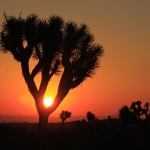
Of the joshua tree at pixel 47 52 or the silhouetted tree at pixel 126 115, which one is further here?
the silhouetted tree at pixel 126 115

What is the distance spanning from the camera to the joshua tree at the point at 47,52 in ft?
62.8

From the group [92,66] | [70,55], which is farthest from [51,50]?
[92,66]

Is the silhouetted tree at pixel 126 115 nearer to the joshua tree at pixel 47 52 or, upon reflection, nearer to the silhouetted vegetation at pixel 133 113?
the silhouetted vegetation at pixel 133 113

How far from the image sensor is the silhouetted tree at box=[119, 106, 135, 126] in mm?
38728

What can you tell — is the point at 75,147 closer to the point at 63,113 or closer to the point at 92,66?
the point at 92,66

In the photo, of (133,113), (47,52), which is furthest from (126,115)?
(47,52)

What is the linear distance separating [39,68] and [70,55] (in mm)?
1657

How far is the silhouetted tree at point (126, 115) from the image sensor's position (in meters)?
38.7

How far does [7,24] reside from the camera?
1961 centimetres

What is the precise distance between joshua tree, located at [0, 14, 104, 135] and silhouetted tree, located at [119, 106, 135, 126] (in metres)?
19.9

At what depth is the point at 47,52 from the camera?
1919 centimetres

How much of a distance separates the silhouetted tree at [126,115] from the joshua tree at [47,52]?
782 inches

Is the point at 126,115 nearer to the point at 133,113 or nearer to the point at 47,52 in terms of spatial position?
the point at 133,113

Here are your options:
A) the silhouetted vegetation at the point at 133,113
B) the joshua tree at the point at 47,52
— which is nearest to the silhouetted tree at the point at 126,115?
the silhouetted vegetation at the point at 133,113
